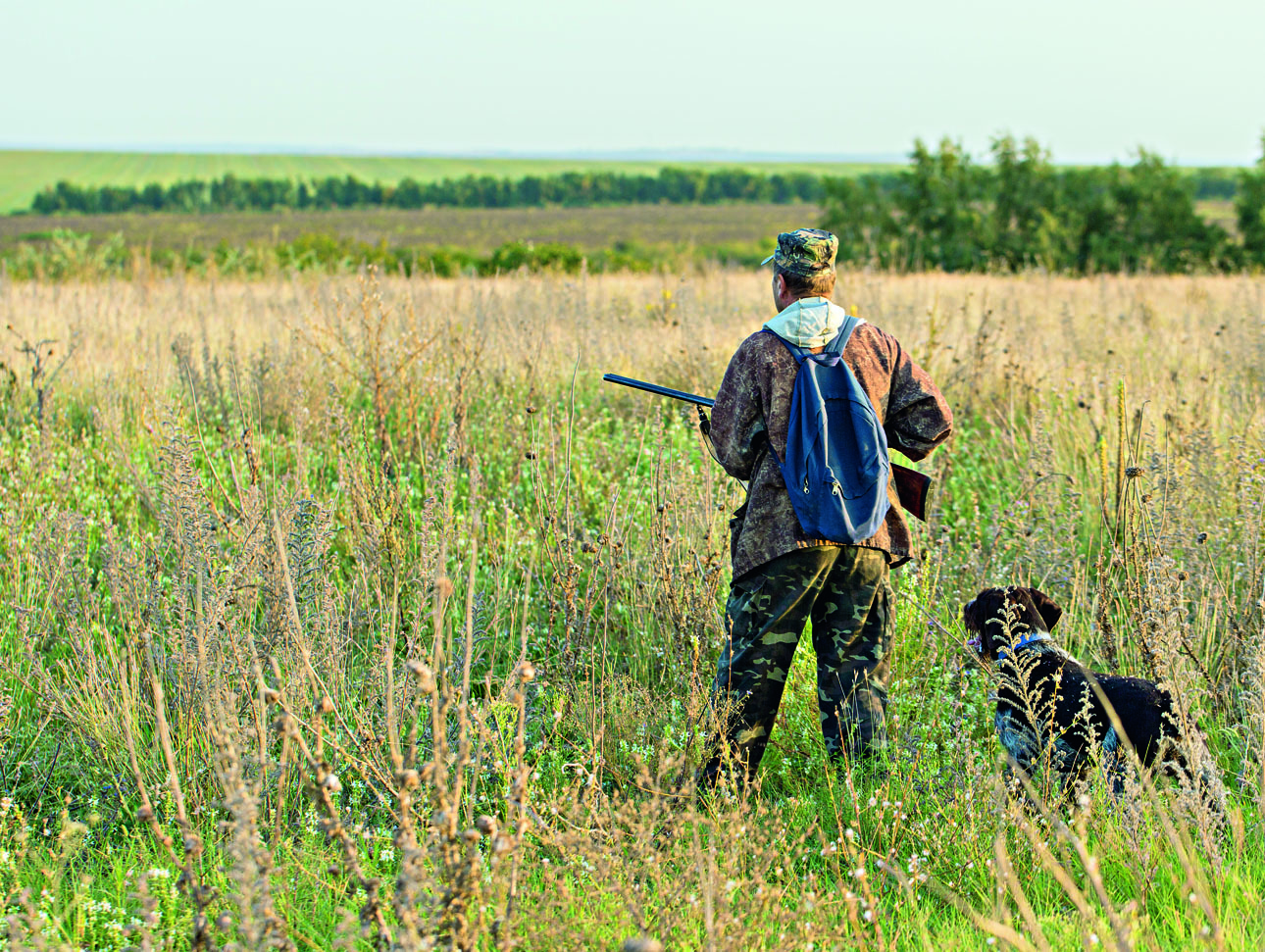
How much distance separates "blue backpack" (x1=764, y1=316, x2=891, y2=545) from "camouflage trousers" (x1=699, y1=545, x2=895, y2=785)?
0.16 m

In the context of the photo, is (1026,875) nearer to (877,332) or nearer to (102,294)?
(877,332)

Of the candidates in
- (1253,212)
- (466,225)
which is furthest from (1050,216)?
(466,225)

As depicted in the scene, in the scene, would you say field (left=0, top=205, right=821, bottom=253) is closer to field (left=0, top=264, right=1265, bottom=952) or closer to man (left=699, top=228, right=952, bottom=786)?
field (left=0, top=264, right=1265, bottom=952)

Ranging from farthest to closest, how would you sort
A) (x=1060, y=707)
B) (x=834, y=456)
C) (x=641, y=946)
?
(x=1060, y=707) → (x=834, y=456) → (x=641, y=946)

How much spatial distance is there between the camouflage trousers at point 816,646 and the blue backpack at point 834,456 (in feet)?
0.54

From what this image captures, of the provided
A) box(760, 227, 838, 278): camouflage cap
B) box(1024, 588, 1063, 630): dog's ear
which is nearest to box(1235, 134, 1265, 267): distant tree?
box(1024, 588, 1063, 630): dog's ear

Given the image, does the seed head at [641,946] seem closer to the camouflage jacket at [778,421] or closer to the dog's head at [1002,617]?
the camouflage jacket at [778,421]

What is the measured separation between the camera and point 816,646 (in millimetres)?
3045

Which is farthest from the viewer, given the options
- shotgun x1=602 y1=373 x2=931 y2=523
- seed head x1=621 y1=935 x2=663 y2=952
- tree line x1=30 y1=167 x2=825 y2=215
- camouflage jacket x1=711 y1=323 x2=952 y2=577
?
tree line x1=30 y1=167 x2=825 y2=215

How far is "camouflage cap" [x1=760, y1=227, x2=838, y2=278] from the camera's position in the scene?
2.83 meters

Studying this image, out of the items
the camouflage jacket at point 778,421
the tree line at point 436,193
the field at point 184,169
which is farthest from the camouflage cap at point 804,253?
the field at point 184,169

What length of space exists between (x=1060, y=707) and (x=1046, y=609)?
1.43 feet

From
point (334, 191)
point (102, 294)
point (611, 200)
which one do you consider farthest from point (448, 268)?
point (611, 200)

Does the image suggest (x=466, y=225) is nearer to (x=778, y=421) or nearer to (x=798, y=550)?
(x=778, y=421)
